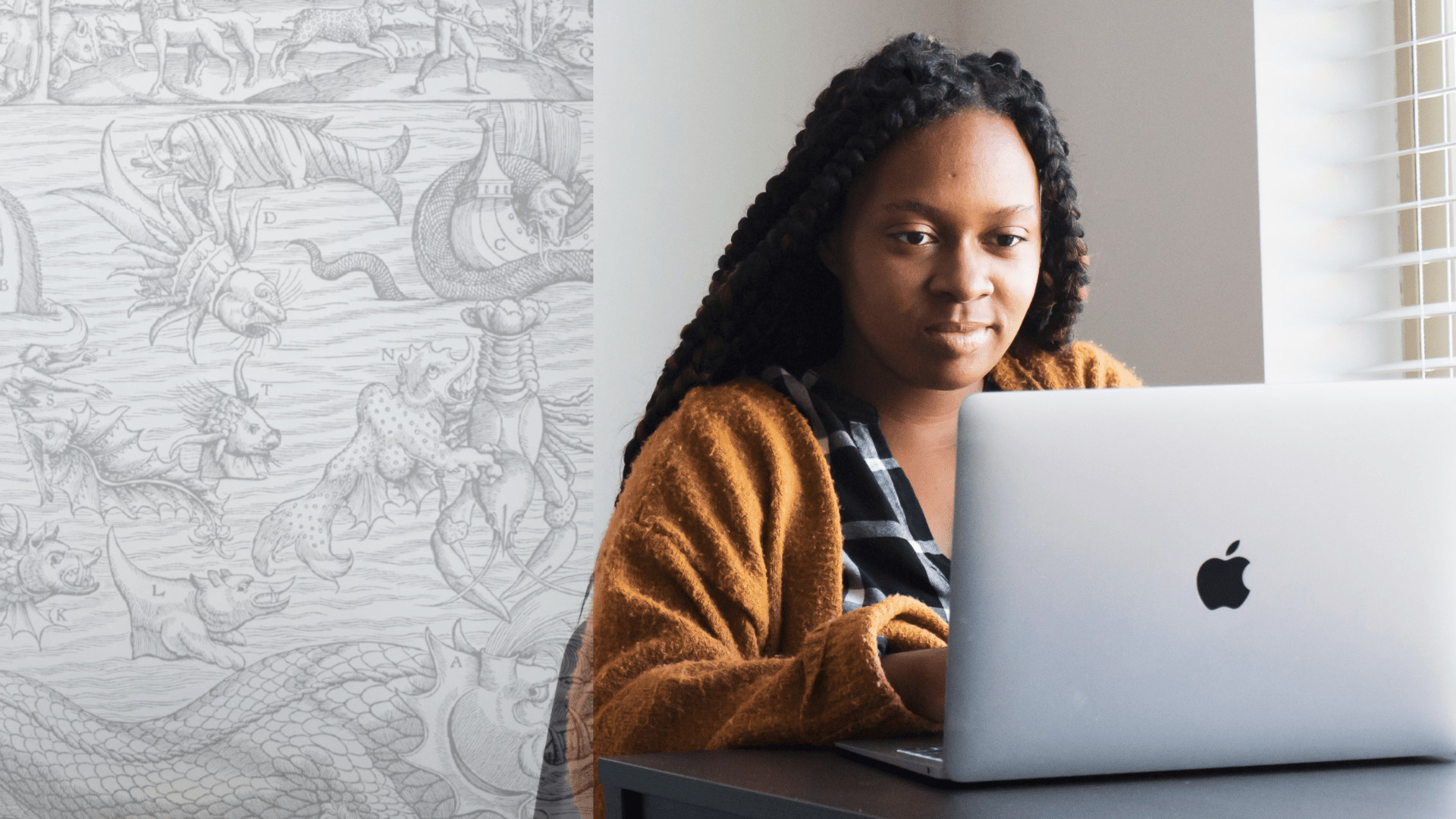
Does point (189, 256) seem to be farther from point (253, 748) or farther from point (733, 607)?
point (733, 607)

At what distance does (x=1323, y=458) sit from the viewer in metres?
0.63

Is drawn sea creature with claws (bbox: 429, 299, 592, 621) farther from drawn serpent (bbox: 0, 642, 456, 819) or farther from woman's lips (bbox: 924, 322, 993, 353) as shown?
woman's lips (bbox: 924, 322, 993, 353)

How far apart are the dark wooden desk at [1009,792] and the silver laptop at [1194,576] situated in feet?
0.04

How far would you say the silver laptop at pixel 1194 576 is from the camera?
607 mm

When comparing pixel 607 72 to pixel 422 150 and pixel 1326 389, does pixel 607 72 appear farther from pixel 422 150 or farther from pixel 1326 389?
pixel 1326 389

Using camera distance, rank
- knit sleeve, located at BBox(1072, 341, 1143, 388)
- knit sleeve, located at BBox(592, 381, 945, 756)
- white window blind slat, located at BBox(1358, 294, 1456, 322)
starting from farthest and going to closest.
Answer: white window blind slat, located at BBox(1358, 294, 1456, 322) < knit sleeve, located at BBox(1072, 341, 1143, 388) < knit sleeve, located at BBox(592, 381, 945, 756)

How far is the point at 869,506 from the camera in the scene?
1.03 metres

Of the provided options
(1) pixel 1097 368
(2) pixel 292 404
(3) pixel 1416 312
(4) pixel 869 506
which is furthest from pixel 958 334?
(3) pixel 1416 312

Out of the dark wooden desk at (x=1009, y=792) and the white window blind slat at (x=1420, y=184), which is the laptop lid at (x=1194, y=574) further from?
the white window blind slat at (x=1420, y=184)

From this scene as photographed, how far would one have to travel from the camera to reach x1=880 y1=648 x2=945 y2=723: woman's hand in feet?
2.37

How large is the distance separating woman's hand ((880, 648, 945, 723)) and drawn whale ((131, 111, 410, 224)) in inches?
17.5

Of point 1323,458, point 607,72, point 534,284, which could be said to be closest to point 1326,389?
point 1323,458

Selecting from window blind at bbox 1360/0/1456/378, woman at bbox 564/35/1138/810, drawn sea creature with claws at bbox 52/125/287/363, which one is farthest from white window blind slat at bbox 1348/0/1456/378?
drawn sea creature with claws at bbox 52/125/287/363

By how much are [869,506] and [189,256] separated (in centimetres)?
52
